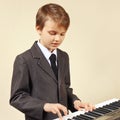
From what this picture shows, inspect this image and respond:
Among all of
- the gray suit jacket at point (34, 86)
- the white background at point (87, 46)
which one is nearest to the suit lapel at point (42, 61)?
the gray suit jacket at point (34, 86)

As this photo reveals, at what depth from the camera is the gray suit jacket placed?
4.01ft

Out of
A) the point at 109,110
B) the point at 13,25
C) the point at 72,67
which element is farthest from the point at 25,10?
the point at 109,110

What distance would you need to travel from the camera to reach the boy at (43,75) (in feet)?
4.04

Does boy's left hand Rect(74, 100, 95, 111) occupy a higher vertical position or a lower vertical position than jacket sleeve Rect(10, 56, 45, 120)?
lower

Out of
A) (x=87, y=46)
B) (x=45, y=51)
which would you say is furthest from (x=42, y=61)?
(x=87, y=46)

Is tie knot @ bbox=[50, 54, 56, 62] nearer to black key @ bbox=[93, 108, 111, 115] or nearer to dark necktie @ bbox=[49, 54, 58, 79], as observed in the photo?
dark necktie @ bbox=[49, 54, 58, 79]

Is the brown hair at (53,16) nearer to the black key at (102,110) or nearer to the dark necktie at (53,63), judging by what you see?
the dark necktie at (53,63)

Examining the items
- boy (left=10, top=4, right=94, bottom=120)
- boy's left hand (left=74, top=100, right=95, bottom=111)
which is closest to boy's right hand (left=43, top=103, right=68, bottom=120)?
boy (left=10, top=4, right=94, bottom=120)

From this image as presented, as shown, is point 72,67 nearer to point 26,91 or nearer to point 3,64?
point 3,64

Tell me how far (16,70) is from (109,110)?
39cm

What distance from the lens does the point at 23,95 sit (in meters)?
1.23

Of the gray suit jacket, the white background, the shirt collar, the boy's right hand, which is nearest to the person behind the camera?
the boy's right hand

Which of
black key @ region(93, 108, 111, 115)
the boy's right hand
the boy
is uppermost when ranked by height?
the boy

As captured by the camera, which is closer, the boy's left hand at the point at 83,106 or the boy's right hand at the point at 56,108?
the boy's right hand at the point at 56,108
